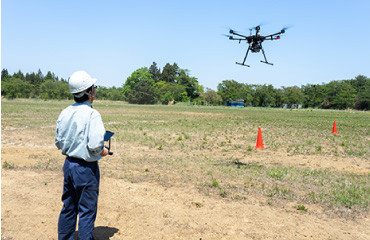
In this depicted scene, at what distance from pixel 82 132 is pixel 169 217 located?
2391mm

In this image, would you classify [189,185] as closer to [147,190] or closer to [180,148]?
[147,190]

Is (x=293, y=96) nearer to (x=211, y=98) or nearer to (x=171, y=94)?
(x=211, y=98)

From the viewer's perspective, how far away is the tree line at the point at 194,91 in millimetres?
105000

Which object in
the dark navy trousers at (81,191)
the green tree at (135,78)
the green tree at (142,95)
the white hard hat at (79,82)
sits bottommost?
the dark navy trousers at (81,191)

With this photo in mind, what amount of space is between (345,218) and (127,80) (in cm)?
13512

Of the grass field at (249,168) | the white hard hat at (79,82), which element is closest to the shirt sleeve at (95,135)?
the white hard hat at (79,82)

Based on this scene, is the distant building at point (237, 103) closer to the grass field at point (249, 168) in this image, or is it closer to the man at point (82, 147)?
the grass field at point (249, 168)

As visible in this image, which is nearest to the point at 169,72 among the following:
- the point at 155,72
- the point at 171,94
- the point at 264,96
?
the point at 155,72

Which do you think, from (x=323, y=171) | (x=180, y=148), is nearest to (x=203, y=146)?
(x=180, y=148)

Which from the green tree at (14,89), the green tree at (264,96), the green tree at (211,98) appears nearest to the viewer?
the green tree at (14,89)

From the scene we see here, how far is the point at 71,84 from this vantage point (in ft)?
11.0

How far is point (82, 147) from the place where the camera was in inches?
128

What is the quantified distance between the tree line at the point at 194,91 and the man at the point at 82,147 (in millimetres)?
105182

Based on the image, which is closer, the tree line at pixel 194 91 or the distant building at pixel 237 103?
the tree line at pixel 194 91
